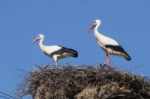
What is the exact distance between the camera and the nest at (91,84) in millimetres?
16203

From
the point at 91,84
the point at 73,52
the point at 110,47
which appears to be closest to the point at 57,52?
the point at 73,52

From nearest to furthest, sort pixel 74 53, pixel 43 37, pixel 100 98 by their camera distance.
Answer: pixel 100 98 → pixel 74 53 → pixel 43 37

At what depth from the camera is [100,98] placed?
1617 centimetres

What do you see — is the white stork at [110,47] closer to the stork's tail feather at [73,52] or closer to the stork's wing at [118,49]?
the stork's wing at [118,49]

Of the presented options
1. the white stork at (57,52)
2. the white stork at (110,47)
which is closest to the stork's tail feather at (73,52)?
the white stork at (57,52)

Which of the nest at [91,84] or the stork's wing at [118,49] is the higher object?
the stork's wing at [118,49]

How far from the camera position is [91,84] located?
16.4 metres

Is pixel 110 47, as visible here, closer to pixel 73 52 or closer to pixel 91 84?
pixel 73 52

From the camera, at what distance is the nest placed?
53.2ft

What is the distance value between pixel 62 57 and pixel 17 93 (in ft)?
9.86

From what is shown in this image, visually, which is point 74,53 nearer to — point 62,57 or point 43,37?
point 62,57

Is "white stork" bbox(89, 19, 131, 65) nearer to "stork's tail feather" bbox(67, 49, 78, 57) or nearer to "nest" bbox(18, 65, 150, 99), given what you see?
"stork's tail feather" bbox(67, 49, 78, 57)

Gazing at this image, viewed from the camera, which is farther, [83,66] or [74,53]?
[74,53]

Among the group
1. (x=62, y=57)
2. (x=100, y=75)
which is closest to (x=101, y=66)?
(x=100, y=75)
